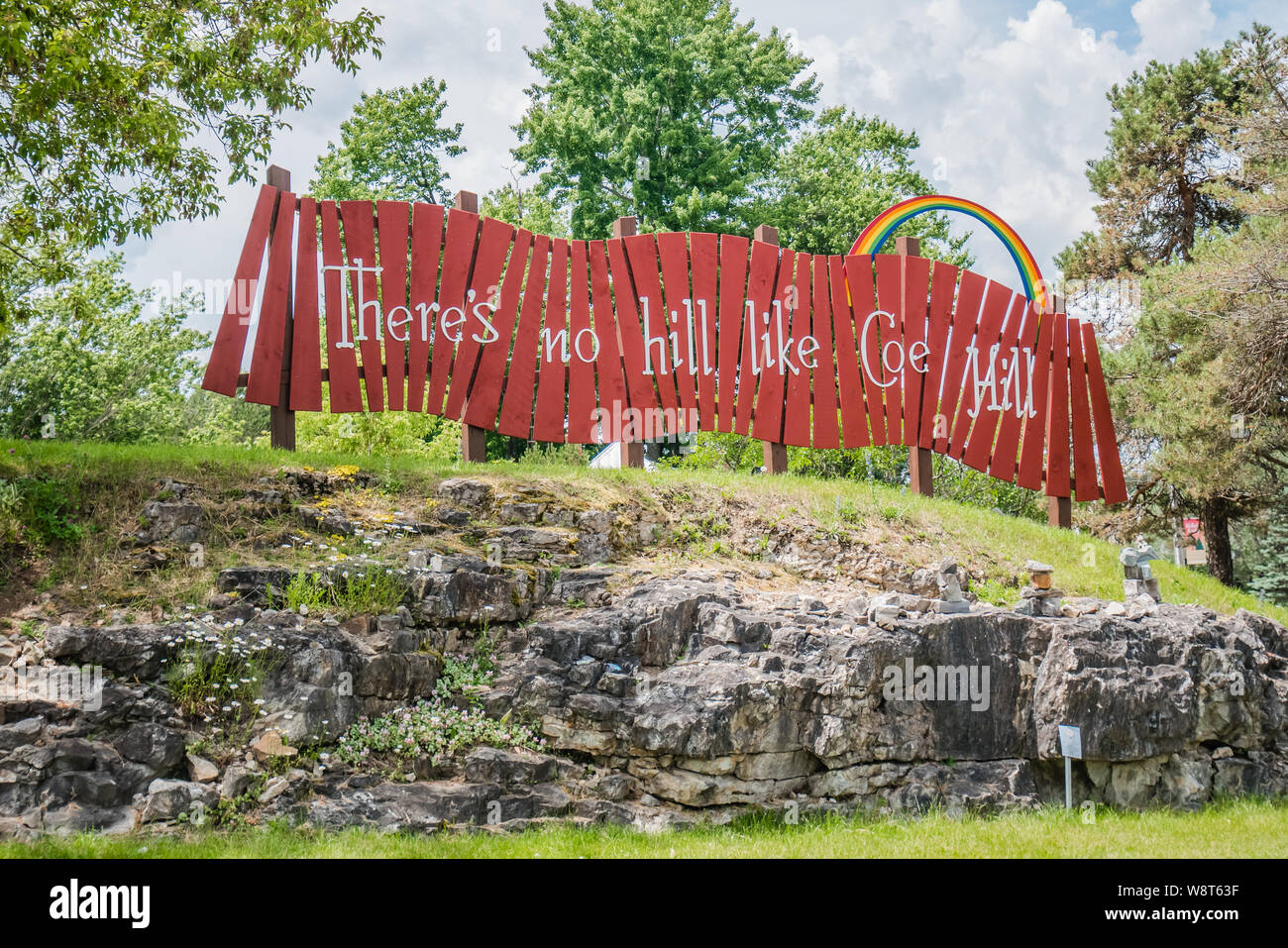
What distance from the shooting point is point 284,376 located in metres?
9.34

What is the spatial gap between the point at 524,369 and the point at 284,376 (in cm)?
250

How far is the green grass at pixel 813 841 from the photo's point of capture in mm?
5195

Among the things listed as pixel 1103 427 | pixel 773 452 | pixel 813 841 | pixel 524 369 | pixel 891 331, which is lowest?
pixel 813 841

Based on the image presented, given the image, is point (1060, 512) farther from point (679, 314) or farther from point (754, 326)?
point (679, 314)

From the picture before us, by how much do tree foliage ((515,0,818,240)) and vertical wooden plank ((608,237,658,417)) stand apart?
35.4ft

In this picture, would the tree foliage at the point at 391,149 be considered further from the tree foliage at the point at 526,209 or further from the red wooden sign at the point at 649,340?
the red wooden sign at the point at 649,340

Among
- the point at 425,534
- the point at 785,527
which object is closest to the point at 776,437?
the point at 785,527

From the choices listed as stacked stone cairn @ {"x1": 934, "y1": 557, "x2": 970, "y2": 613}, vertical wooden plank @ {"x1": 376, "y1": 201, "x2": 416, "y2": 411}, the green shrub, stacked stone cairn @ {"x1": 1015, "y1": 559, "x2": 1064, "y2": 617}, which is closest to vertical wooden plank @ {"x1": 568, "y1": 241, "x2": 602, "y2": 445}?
vertical wooden plank @ {"x1": 376, "y1": 201, "x2": 416, "y2": 411}

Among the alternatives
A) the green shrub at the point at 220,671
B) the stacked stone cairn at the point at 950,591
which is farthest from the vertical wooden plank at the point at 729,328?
the green shrub at the point at 220,671

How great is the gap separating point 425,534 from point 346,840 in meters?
3.14

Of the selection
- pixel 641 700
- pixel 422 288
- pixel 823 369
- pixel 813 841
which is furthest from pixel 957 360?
pixel 813 841

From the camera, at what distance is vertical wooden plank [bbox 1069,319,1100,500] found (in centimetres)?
1298

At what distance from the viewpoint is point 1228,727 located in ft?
25.7

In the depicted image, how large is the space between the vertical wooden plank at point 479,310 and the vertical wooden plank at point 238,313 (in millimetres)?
2084
